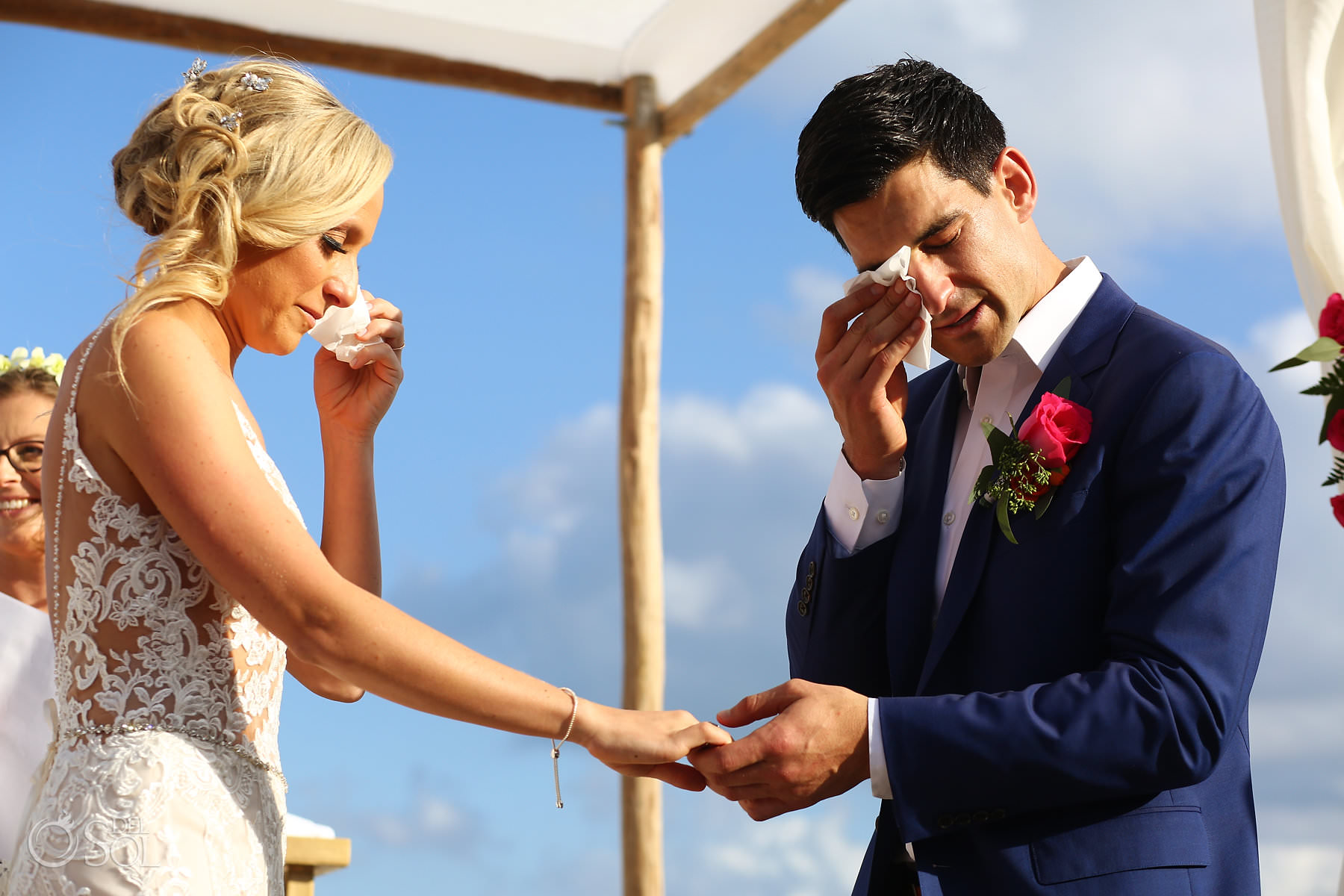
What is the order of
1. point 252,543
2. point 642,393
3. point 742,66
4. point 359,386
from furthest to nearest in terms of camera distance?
point 642,393
point 742,66
point 359,386
point 252,543

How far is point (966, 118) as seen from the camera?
2.50m

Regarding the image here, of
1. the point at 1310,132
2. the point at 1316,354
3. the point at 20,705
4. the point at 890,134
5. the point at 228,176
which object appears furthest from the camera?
the point at 20,705

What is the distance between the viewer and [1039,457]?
2.08 metres

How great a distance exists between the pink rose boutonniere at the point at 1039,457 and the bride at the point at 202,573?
75cm

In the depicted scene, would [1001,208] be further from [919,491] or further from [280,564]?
[280,564]

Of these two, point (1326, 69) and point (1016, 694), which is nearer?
point (1016, 694)

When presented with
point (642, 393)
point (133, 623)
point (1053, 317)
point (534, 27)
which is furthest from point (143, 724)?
point (534, 27)

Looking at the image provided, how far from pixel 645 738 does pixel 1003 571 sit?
0.70 meters

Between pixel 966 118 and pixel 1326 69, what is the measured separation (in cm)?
132

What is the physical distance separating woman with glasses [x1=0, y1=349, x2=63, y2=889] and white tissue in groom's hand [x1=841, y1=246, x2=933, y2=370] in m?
1.90

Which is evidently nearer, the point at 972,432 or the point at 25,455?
the point at 972,432

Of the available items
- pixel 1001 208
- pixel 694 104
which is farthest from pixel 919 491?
pixel 694 104

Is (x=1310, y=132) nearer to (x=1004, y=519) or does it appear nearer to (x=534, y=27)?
(x=1004, y=519)

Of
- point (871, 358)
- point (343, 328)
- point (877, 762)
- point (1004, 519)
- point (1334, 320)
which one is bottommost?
point (877, 762)
